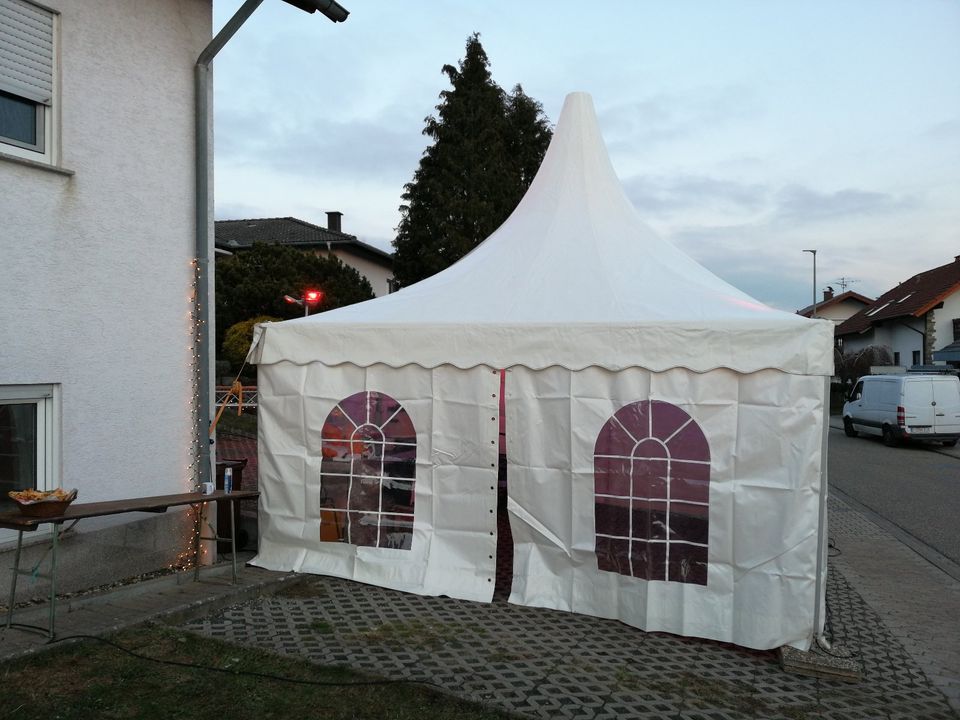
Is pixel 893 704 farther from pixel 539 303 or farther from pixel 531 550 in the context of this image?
pixel 539 303

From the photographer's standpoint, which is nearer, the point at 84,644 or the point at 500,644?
the point at 84,644

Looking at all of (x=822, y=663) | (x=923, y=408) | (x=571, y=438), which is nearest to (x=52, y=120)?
(x=571, y=438)

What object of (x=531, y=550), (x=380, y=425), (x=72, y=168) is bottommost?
(x=531, y=550)

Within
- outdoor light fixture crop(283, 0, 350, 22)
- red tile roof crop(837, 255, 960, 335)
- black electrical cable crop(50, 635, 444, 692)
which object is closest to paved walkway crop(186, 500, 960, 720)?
black electrical cable crop(50, 635, 444, 692)

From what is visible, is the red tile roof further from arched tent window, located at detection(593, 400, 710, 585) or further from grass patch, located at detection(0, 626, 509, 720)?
grass patch, located at detection(0, 626, 509, 720)

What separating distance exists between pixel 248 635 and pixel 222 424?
12730 mm

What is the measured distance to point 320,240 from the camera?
131 ft

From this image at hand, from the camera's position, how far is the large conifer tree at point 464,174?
24531 millimetres

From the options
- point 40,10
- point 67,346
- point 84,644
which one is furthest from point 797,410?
point 40,10

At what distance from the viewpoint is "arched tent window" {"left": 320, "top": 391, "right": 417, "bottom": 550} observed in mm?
6125

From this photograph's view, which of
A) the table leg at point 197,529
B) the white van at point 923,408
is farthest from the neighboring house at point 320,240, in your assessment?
the table leg at point 197,529

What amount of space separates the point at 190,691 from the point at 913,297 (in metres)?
40.5

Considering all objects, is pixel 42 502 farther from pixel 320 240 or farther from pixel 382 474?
pixel 320 240

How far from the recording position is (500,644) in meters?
4.93
